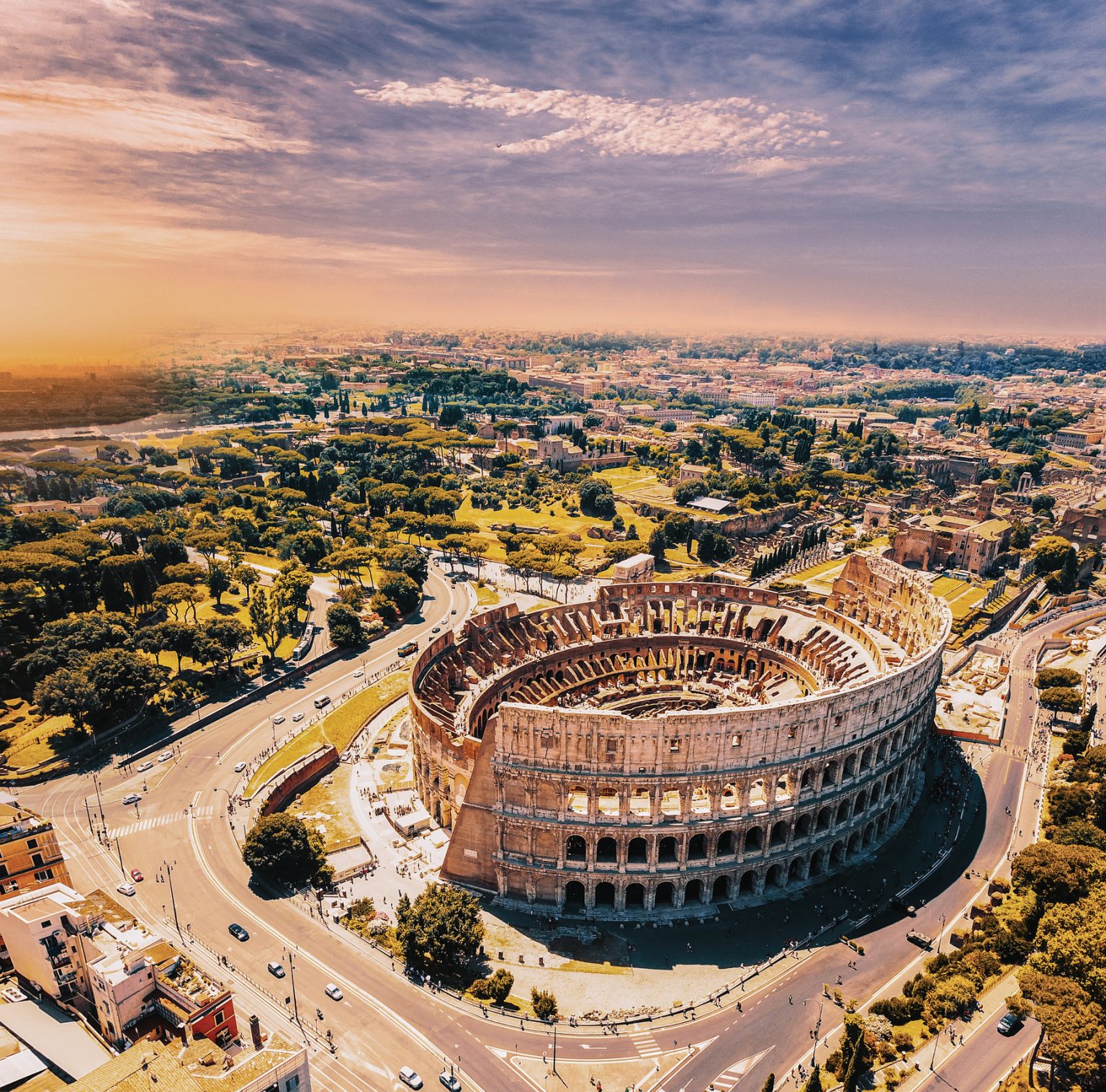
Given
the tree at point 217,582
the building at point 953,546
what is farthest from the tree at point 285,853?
the building at point 953,546

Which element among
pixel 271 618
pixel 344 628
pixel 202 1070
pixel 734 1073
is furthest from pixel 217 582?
pixel 734 1073

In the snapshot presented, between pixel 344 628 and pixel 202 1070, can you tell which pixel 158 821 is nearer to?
pixel 202 1070

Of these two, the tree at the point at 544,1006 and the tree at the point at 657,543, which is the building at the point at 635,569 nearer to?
the tree at the point at 657,543

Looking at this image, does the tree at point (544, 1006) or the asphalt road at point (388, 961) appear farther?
the tree at point (544, 1006)

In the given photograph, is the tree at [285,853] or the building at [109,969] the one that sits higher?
the building at [109,969]

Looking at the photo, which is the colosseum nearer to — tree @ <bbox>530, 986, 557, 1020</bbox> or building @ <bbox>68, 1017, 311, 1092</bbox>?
tree @ <bbox>530, 986, 557, 1020</bbox>
